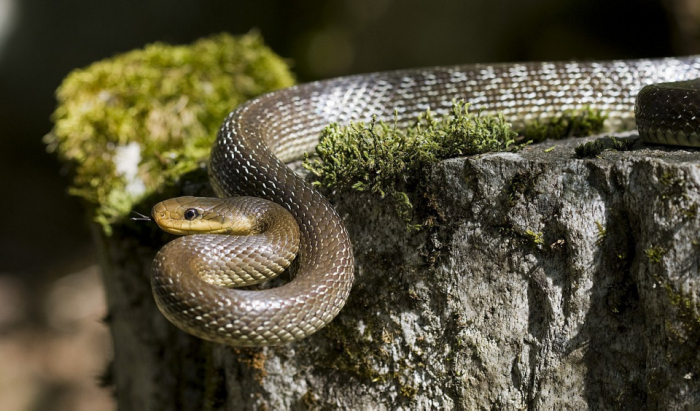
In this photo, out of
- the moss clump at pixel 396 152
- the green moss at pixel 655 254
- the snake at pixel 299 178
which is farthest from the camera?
the moss clump at pixel 396 152


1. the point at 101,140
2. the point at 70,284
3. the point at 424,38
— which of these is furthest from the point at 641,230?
the point at 70,284

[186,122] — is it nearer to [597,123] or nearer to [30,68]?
[597,123]

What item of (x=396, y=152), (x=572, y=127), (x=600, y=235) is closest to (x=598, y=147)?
(x=600, y=235)

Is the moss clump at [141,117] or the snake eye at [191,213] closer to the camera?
the snake eye at [191,213]

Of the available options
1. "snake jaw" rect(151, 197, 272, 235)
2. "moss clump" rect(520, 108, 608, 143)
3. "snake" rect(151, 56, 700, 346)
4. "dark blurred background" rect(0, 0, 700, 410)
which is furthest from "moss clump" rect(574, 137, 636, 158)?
"dark blurred background" rect(0, 0, 700, 410)

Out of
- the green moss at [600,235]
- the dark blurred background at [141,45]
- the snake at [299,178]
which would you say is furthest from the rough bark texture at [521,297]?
the dark blurred background at [141,45]

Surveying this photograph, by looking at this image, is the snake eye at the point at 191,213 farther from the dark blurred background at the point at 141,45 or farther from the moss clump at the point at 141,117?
the dark blurred background at the point at 141,45

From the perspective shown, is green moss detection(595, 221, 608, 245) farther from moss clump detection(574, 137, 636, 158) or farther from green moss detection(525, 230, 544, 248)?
moss clump detection(574, 137, 636, 158)

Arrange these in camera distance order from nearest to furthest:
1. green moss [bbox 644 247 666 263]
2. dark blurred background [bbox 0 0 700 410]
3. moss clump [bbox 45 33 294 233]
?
green moss [bbox 644 247 666 263] < moss clump [bbox 45 33 294 233] < dark blurred background [bbox 0 0 700 410]
